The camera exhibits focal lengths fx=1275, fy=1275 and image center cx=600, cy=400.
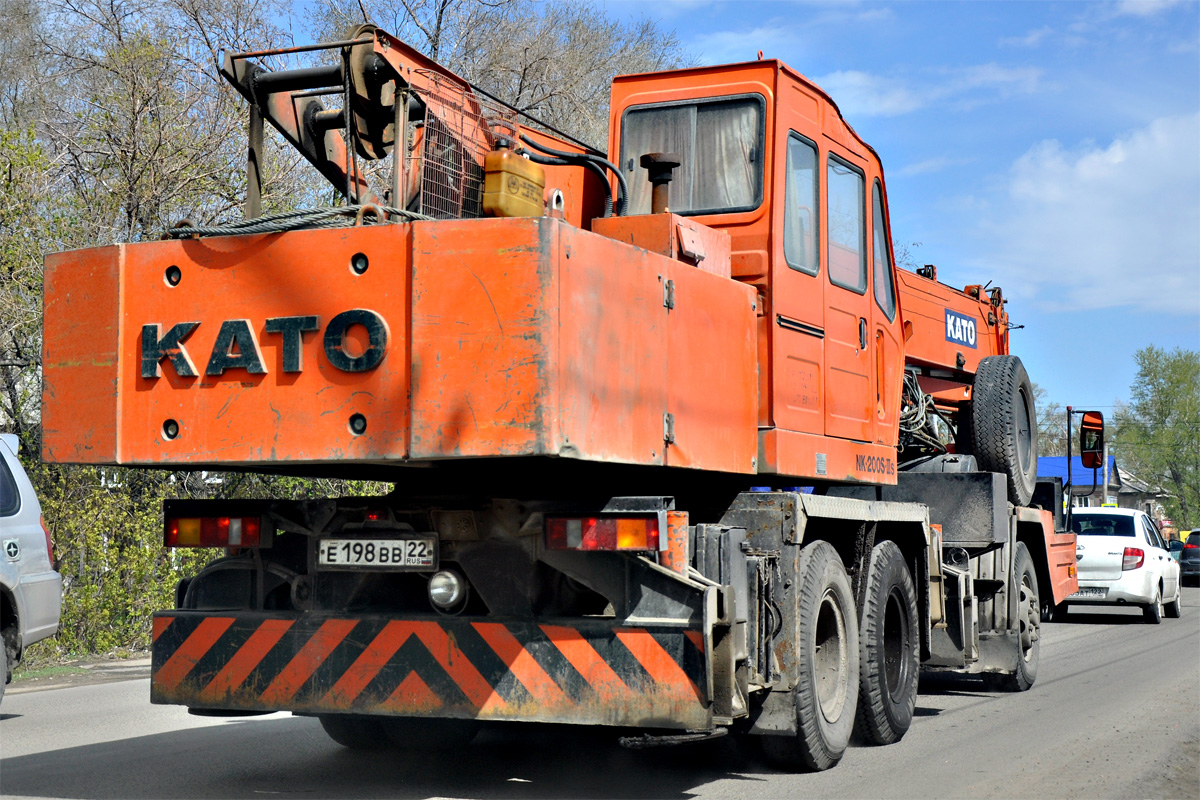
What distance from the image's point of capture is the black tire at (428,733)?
7.09 m

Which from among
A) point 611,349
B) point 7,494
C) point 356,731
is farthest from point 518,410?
point 7,494

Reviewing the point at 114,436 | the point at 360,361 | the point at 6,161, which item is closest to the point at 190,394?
the point at 114,436

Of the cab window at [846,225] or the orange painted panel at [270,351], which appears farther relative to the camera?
the cab window at [846,225]

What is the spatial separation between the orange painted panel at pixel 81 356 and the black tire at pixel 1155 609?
16358 mm

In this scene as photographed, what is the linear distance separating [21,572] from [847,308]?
5.67 m

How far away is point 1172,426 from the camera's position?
87.2 m

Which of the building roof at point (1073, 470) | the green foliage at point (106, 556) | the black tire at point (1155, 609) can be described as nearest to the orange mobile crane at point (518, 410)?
the green foliage at point (106, 556)

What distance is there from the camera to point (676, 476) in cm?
615

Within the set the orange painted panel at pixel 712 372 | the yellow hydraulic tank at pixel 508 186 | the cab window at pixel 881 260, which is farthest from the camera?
the cab window at pixel 881 260

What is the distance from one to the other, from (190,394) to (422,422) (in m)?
1.09

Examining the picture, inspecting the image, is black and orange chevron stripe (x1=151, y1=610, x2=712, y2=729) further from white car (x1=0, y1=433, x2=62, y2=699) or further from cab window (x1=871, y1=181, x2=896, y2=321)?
cab window (x1=871, y1=181, x2=896, y2=321)

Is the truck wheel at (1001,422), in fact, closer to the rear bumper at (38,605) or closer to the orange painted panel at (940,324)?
the orange painted panel at (940,324)

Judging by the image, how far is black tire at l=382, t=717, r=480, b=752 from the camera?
7.09 m

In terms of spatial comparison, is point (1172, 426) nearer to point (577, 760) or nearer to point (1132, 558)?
point (1132, 558)
